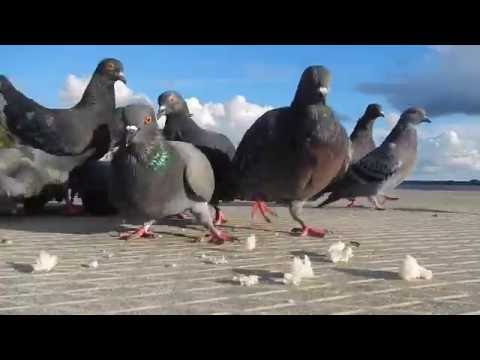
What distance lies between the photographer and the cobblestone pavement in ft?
7.50

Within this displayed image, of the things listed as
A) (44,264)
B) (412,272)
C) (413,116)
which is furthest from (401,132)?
(44,264)

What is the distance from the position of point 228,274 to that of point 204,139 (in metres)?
2.67

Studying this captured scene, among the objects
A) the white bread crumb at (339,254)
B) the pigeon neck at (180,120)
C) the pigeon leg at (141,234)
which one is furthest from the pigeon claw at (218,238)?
the pigeon neck at (180,120)

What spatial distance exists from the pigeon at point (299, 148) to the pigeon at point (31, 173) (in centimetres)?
221

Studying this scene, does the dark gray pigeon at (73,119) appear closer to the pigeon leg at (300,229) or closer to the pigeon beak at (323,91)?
the pigeon leg at (300,229)

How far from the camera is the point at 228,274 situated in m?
2.96

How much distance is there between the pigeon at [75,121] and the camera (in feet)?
21.7

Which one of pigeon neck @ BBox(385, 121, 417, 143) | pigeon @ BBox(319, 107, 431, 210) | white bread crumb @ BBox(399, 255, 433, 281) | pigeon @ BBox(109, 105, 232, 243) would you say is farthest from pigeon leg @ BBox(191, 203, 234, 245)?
pigeon neck @ BBox(385, 121, 417, 143)

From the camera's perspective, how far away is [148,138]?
13.9 feet

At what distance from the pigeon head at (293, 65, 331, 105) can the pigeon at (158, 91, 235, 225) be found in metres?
1.05

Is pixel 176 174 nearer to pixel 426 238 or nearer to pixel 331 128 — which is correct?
pixel 331 128

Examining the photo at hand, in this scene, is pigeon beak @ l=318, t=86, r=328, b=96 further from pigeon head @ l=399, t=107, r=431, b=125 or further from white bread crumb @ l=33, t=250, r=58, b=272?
pigeon head @ l=399, t=107, r=431, b=125

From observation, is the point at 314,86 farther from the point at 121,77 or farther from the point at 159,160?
the point at 121,77
